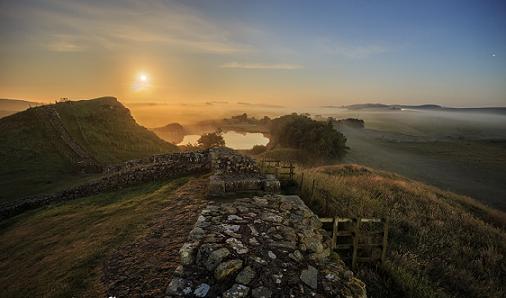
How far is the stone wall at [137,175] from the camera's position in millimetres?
15195

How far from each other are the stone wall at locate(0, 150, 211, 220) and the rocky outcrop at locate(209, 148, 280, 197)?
200 cm

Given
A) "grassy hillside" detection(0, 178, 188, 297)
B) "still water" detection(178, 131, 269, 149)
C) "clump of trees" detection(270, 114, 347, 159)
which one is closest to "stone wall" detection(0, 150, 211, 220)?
"grassy hillside" detection(0, 178, 188, 297)

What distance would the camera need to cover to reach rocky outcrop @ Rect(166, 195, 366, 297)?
470 centimetres

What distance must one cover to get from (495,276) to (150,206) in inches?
496

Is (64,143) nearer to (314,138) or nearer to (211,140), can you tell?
(211,140)

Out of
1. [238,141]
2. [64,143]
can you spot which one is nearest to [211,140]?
[238,141]

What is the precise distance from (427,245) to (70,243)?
12877mm

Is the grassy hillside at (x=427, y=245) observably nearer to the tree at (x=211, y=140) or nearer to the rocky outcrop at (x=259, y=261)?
the rocky outcrop at (x=259, y=261)

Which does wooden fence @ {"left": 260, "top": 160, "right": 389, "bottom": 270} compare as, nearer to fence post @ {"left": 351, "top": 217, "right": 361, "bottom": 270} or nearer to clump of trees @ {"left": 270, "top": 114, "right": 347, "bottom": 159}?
fence post @ {"left": 351, "top": 217, "right": 361, "bottom": 270}

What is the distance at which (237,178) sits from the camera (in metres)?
10.7

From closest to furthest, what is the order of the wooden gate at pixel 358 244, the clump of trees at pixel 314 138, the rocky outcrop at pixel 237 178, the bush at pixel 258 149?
the wooden gate at pixel 358 244
the rocky outcrop at pixel 237 178
the clump of trees at pixel 314 138
the bush at pixel 258 149

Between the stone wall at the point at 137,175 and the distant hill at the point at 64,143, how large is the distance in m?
4.42

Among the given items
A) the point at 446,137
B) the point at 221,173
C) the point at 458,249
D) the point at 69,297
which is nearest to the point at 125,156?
the point at 221,173

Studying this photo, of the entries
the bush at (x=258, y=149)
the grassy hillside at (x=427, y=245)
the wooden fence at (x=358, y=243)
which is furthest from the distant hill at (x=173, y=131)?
the wooden fence at (x=358, y=243)
